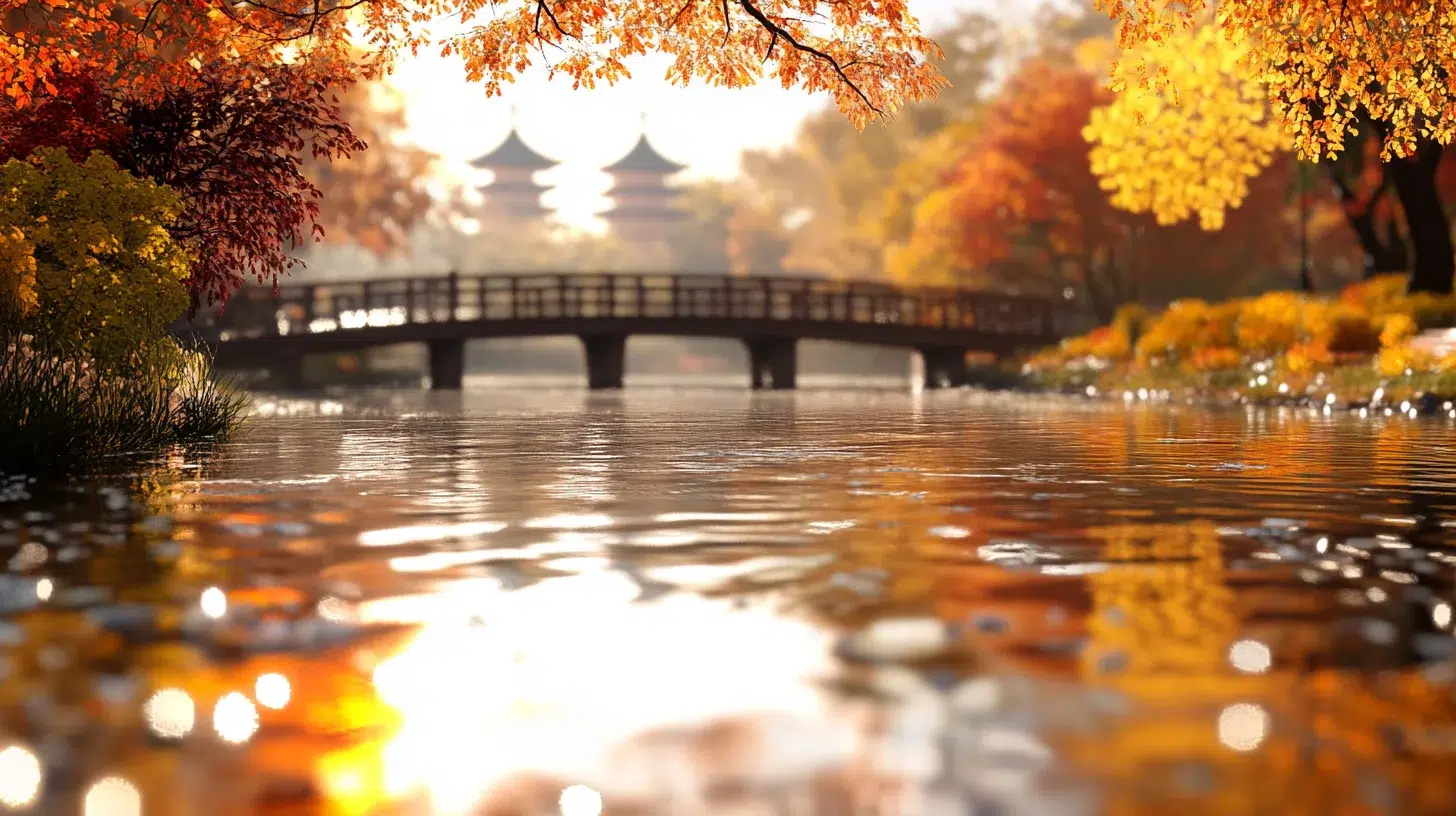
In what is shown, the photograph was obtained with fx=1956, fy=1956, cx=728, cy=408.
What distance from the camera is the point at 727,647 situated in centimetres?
731

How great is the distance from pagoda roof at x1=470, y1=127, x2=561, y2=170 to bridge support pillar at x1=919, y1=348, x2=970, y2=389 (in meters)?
89.7

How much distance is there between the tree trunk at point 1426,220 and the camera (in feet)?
118

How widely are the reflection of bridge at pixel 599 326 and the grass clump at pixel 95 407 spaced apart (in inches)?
1144

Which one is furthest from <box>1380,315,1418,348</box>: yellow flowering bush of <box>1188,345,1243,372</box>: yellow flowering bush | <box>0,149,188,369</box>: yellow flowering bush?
<box>0,149,188,369</box>: yellow flowering bush

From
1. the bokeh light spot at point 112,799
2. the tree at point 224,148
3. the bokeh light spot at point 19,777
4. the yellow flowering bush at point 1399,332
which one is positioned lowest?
the bokeh light spot at point 112,799

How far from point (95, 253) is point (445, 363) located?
120 ft

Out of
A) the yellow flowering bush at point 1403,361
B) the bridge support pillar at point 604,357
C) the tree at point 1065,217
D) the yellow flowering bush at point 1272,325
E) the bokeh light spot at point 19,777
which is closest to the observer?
the bokeh light spot at point 19,777

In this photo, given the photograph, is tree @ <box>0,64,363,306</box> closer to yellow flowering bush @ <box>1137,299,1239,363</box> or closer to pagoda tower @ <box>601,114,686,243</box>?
yellow flowering bush @ <box>1137,299,1239,363</box>

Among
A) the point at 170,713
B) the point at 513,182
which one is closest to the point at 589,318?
the point at 170,713

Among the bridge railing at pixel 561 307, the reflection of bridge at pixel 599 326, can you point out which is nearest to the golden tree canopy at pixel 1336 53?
the bridge railing at pixel 561 307

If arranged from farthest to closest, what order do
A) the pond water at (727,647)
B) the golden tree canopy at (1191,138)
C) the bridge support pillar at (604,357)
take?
1. the bridge support pillar at (604,357)
2. the golden tree canopy at (1191,138)
3. the pond water at (727,647)

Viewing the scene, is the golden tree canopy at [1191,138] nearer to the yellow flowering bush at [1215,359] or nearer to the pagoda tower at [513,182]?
the yellow flowering bush at [1215,359]

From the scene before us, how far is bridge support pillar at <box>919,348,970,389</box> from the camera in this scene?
58344mm

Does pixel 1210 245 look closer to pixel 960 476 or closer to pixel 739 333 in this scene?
pixel 739 333
